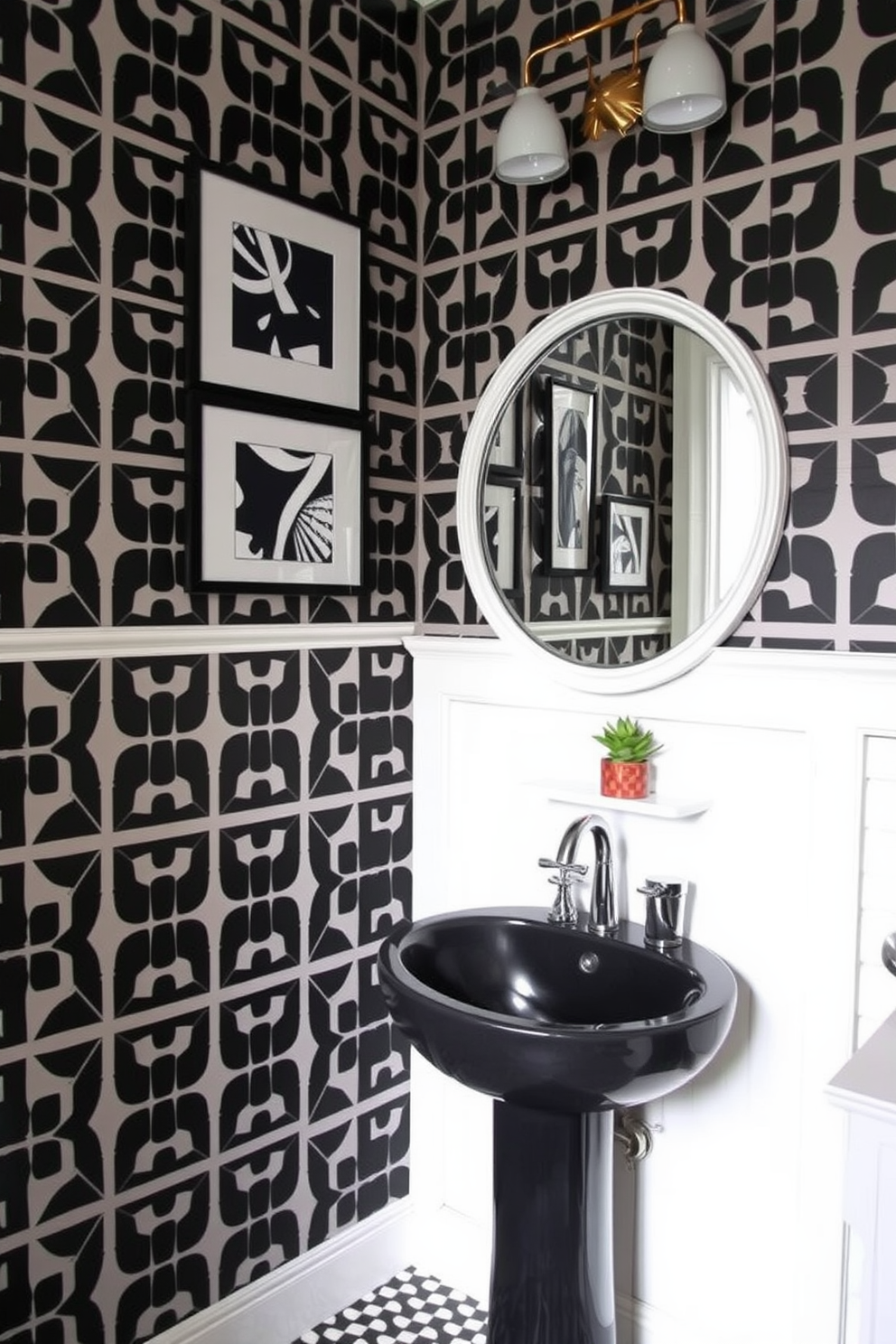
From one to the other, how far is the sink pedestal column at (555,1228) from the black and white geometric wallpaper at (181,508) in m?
0.49

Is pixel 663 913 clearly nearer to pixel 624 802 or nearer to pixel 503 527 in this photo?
pixel 624 802

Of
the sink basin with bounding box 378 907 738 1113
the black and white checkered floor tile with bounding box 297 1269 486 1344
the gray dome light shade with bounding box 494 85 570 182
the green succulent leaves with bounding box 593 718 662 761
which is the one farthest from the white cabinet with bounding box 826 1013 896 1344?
the gray dome light shade with bounding box 494 85 570 182

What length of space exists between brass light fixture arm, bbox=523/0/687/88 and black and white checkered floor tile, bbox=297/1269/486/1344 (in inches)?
89.2

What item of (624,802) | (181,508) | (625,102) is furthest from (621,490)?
(181,508)

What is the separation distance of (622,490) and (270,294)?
71 centimetres

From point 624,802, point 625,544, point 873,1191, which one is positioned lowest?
point 873,1191

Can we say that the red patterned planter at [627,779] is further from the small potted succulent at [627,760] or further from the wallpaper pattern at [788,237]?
the wallpaper pattern at [788,237]

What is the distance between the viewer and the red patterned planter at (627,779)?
5.65ft

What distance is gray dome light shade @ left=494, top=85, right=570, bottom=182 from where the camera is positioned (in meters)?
1.72

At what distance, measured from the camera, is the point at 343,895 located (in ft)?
6.57

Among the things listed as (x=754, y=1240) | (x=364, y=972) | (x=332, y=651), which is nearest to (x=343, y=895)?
(x=364, y=972)

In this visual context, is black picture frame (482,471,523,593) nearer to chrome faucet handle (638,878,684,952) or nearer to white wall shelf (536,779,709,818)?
white wall shelf (536,779,709,818)

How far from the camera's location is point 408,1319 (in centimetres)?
197

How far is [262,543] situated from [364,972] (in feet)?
2.89
